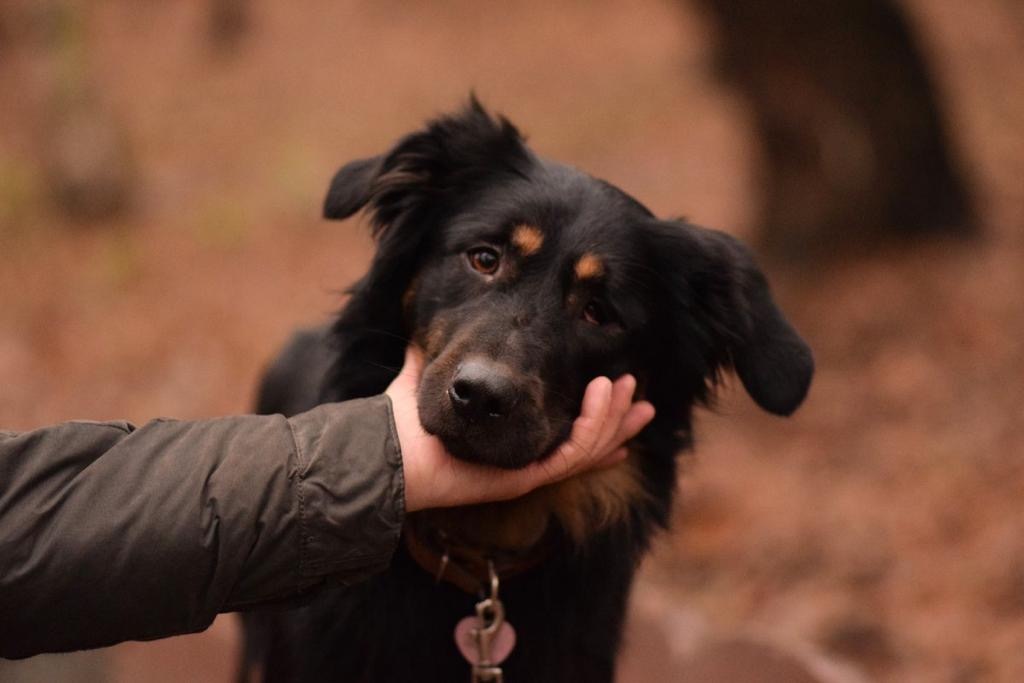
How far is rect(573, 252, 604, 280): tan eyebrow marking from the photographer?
111 inches

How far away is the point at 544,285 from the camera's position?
278cm

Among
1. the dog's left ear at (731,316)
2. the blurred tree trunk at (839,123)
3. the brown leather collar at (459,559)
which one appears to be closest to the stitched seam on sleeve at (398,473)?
the brown leather collar at (459,559)

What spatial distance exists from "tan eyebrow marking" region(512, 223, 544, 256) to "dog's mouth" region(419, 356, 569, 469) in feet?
1.40

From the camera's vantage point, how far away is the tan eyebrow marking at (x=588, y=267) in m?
2.81

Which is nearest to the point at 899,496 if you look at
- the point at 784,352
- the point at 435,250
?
the point at 784,352

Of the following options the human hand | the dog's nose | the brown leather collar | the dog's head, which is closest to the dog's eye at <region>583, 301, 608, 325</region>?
the dog's head

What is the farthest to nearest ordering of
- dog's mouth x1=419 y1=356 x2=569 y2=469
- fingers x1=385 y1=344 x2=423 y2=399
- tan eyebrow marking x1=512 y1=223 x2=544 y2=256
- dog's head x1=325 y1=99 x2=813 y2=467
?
1. tan eyebrow marking x1=512 y1=223 x2=544 y2=256
2. dog's head x1=325 y1=99 x2=813 y2=467
3. fingers x1=385 y1=344 x2=423 y2=399
4. dog's mouth x1=419 y1=356 x2=569 y2=469

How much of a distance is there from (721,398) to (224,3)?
1381cm

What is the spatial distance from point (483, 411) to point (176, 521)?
30.1 inches

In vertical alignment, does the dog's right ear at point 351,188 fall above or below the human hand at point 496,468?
above

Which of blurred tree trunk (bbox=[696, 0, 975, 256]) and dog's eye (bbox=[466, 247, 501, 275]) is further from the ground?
blurred tree trunk (bbox=[696, 0, 975, 256])

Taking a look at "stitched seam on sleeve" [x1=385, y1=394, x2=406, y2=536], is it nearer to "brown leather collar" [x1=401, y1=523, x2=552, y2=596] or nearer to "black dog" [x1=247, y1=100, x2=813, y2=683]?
"black dog" [x1=247, y1=100, x2=813, y2=683]

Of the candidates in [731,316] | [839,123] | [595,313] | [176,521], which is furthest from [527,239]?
[839,123]

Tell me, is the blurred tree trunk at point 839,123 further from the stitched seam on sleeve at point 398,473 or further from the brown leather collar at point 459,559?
the stitched seam on sleeve at point 398,473
